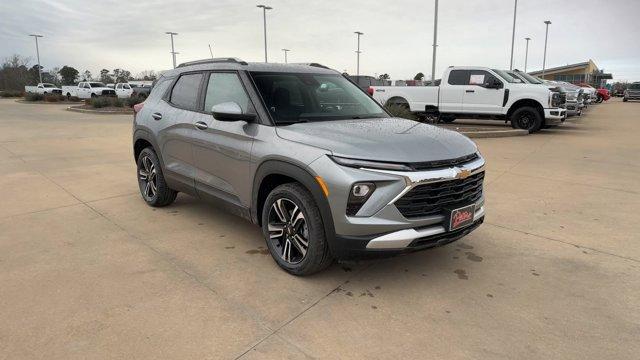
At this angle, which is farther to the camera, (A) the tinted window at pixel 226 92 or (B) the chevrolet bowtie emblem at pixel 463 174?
(A) the tinted window at pixel 226 92

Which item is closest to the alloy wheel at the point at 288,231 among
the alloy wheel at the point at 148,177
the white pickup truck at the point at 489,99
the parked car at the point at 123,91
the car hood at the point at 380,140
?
the car hood at the point at 380,140

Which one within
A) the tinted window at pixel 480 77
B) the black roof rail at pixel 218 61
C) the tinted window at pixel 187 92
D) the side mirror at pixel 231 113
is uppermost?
the tinted window at pixel 480 77

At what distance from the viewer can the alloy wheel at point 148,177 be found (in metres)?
5.61

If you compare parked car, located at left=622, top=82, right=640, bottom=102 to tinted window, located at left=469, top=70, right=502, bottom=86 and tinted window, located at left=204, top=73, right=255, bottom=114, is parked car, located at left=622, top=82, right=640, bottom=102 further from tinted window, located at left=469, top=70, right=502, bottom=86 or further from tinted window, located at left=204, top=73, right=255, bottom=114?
tinted window, located at left=204, top=73, right=255, bottom=114

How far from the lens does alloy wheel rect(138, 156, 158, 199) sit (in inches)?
221

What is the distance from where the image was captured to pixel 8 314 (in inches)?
123

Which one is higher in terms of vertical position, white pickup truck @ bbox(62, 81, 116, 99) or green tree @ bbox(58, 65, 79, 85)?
green tree @ bbox(58, 65, 79, 85)

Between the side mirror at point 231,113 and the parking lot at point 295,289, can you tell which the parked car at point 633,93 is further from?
the side mirror at point 231,113

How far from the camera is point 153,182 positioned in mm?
5660

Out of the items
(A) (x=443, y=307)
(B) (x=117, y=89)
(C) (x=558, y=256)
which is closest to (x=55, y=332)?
(A) (x=443, y=307)

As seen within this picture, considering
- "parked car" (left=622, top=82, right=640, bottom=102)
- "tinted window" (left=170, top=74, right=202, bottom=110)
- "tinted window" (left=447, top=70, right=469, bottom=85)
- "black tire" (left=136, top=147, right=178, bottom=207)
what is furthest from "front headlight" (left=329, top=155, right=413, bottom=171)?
"parked car" (left=622, top=82, right=640, bottom=102)

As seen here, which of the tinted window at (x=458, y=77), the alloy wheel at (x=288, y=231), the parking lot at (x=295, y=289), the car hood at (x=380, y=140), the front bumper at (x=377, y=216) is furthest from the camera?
the tinted window at (x=458, y=77)

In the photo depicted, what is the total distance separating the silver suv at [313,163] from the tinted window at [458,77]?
10.1 metres

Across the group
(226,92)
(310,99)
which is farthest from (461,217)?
(226,92)
